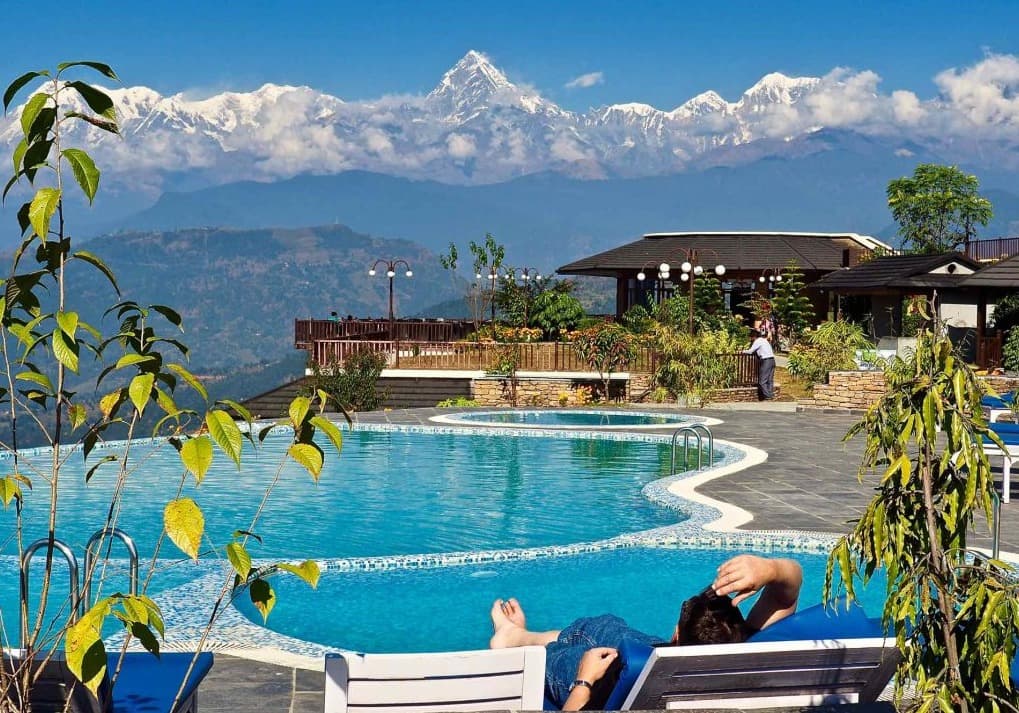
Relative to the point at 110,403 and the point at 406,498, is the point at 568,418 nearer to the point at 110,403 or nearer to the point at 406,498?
the point at 406,498

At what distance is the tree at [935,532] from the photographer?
3406mm

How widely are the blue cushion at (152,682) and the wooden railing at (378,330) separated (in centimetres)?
2622

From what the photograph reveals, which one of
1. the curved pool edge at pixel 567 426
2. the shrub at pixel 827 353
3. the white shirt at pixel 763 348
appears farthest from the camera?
the shrub at pixel 827 353

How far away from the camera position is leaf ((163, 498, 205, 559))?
2.67m

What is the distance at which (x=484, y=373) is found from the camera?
25438 millimetres

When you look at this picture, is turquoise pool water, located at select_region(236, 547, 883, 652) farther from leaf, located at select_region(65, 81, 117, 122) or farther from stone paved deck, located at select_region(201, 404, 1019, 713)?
leaf, located at select_region(65, 81, 117, 122)

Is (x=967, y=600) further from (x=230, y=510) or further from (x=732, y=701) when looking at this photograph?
(x=230, y=510)

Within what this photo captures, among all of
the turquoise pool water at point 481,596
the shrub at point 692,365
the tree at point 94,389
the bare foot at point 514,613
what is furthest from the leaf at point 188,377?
the shrub at point 692,365

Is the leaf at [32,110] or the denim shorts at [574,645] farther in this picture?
the denim shorts at [574,645]

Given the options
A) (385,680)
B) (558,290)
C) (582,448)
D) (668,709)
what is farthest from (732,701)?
(558,290)

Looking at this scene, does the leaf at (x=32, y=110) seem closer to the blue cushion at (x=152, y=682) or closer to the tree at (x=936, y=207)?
the blue cushion at (x=152, y=682)

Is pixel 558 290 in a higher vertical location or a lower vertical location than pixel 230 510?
higher

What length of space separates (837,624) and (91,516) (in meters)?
9.03

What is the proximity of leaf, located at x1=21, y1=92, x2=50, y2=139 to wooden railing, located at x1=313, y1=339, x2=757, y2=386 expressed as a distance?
818 inches
